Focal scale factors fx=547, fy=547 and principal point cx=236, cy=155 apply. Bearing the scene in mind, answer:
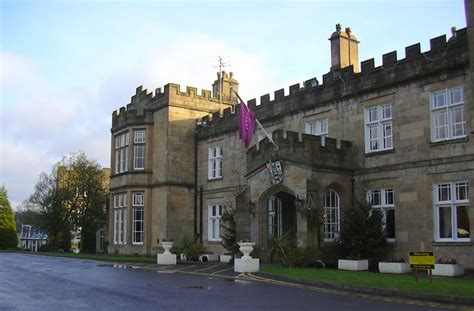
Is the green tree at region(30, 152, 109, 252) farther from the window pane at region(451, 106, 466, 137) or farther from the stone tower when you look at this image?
the window pane at region(451, 106, 466, 137)

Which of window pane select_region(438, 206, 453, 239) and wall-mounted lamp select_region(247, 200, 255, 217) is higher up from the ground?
wall-mounted lamp select_region(247, 200, 255, 217)

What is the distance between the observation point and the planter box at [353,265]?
68.4 feet

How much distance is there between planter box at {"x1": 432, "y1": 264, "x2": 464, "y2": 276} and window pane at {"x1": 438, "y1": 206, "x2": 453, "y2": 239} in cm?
173

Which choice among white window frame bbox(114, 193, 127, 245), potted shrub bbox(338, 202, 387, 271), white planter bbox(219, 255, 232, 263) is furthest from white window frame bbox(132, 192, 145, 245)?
potted shrub bbox(338, 202, 387, 271)

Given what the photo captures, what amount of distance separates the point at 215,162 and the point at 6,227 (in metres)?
42.1

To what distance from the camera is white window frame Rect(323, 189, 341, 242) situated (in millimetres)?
23156

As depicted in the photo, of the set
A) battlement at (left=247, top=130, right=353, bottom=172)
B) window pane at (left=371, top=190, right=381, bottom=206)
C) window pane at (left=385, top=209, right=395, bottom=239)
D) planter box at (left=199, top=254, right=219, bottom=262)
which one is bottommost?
planter box at (left=199, top=254, right=219, bottom=262)

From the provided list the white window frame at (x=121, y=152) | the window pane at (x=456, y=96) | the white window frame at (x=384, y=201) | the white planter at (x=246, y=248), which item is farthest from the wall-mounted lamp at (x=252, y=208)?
the white window frame at (x=121, y=152)

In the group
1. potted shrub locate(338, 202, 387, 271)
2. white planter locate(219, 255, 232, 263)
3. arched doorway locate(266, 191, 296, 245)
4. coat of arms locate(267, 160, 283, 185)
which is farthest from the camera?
white planter locate(219, 255, 232, 263)

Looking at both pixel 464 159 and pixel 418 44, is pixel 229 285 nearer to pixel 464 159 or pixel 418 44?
pixel 464 159

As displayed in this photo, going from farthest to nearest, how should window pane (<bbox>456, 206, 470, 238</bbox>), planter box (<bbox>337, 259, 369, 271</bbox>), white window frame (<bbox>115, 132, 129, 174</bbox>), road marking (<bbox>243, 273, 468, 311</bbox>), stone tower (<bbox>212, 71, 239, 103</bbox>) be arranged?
stone tower (<bbox>212, 71, 239, 103</bbox>) < white window frame (<bbox>115, 132, 129, 174</bbox>) < planter box (<bbox>337, 259, 369, 271</bbox>) < window pane (<bbox>456, 206, 470, 238</bbox>) < road marking (<bbox>243, 273, 468, 311</bbox>)

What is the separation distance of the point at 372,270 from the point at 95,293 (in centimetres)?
1104

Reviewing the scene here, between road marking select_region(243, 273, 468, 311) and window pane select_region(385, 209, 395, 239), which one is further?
window pane select_region(385, 209, 395, 239)

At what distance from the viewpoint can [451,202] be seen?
20125 millimetres
